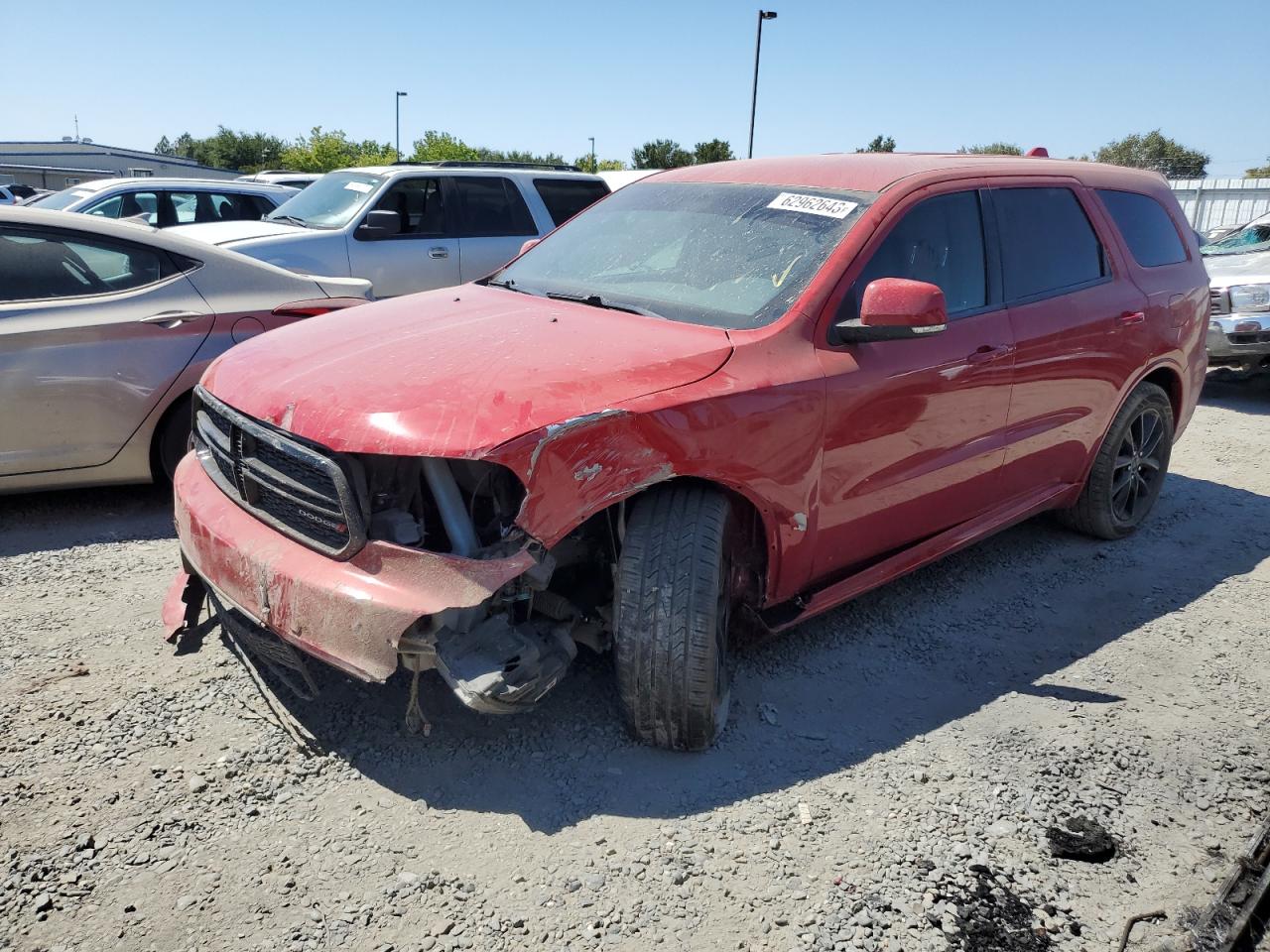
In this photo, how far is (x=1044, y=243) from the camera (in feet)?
13.5

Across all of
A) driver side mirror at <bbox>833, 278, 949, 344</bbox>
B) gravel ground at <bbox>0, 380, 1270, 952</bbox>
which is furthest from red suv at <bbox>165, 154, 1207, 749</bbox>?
gravel ground at <bbox>0, 380, 1270, 952</bbox>

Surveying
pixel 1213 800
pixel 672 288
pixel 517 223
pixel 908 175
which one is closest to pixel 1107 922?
pixel 1213 800

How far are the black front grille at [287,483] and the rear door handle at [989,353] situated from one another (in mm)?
2348

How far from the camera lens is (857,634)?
12.6 ft

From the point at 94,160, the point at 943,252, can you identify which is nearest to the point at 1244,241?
the point at 943,252

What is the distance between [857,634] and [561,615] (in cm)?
145

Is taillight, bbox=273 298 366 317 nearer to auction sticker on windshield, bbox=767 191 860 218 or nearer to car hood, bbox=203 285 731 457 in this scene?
car hood, bbox=203 285 731 457

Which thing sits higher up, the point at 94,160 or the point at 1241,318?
the point at 94,160

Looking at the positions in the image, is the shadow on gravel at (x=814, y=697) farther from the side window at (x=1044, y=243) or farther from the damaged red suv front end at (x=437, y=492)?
the side window at (x=1044, y=243)

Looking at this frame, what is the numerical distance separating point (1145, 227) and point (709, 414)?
3296mm

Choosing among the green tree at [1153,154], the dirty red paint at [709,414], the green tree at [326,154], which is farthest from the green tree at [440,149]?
the dirty red paint at [709,414]

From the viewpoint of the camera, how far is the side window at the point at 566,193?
888 centimetres

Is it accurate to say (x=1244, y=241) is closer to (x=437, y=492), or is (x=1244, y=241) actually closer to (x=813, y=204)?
(x=813, y=204)

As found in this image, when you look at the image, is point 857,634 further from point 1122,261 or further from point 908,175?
point 1122,261
